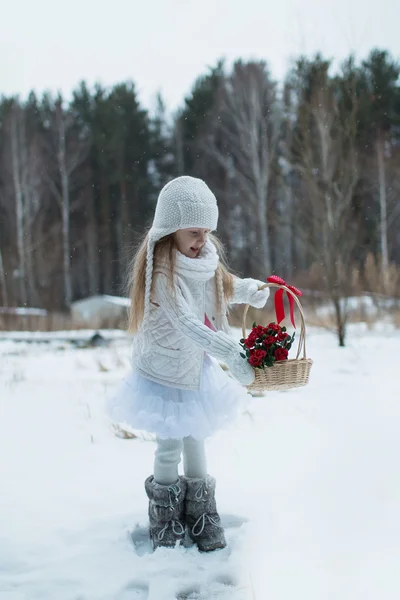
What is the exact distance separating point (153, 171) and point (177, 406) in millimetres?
19063

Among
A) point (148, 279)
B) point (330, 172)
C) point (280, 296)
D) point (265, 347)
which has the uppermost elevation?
point (330, 172)

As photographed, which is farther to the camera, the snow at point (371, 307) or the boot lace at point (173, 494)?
the snow at point (371, 307)

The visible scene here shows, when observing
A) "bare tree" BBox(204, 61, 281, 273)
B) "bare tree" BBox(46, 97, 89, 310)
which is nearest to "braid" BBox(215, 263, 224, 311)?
"bare tree" BBox(204, 61, 281, 273)

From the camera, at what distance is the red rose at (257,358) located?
6.41 feet

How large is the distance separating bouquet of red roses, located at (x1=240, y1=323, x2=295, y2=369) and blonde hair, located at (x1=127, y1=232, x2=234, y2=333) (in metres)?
0.35

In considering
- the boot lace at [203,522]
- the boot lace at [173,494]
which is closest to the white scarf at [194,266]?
the boot lace at [173,494]

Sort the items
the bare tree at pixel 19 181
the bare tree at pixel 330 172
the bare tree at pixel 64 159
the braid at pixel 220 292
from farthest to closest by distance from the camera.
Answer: the bare tree at pixel 64 159 < the bare tree at pixel 19 181 < the bare tree at pixel 330 172 < the braid at pixel 220 292

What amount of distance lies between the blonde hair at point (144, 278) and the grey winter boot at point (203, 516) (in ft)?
2.18

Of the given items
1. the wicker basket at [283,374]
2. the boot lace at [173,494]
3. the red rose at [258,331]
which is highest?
the red rose at [258,331]

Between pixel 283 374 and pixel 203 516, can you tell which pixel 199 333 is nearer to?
pixel 283 374

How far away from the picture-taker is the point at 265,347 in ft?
6.56

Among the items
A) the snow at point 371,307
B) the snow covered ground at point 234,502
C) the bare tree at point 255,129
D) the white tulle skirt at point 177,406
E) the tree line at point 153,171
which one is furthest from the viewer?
the tree line at point 153,171

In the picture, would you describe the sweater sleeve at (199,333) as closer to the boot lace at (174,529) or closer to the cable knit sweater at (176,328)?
the cable knit sweater at (176,328)

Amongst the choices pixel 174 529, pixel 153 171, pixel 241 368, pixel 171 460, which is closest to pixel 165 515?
pixel 174 529
